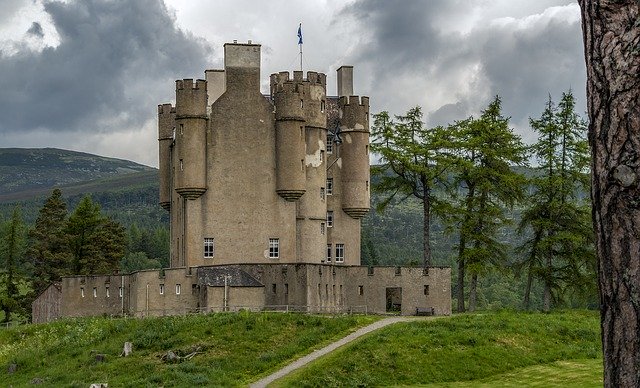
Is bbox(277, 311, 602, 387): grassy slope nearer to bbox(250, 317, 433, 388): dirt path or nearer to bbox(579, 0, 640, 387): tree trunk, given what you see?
bbox(250, 317, 433, 388): dirt path

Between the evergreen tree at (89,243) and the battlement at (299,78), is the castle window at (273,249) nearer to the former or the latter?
the battlement at (299,78)

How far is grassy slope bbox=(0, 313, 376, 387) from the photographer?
129 feet

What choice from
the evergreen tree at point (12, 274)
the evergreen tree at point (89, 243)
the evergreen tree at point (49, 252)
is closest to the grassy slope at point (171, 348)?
the evergreen tree at point (89, 243)

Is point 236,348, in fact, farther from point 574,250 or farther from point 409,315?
point 574,250

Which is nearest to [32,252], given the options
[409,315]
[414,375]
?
[409,315]

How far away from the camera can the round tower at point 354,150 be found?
63094mm

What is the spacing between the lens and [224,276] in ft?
175

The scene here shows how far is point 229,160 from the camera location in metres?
57.8

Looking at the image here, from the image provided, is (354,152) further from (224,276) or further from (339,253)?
(224,276)

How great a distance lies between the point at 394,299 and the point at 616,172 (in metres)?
52.8

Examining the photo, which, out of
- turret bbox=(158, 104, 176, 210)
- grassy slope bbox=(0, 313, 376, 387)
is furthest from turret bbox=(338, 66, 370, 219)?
grassy slope bbox=(0, 313, 376, 387)

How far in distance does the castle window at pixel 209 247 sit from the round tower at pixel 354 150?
10.1 m

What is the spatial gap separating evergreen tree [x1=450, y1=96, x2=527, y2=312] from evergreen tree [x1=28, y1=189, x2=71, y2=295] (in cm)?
2852

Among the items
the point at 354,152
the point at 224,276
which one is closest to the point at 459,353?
the point at 224,276
